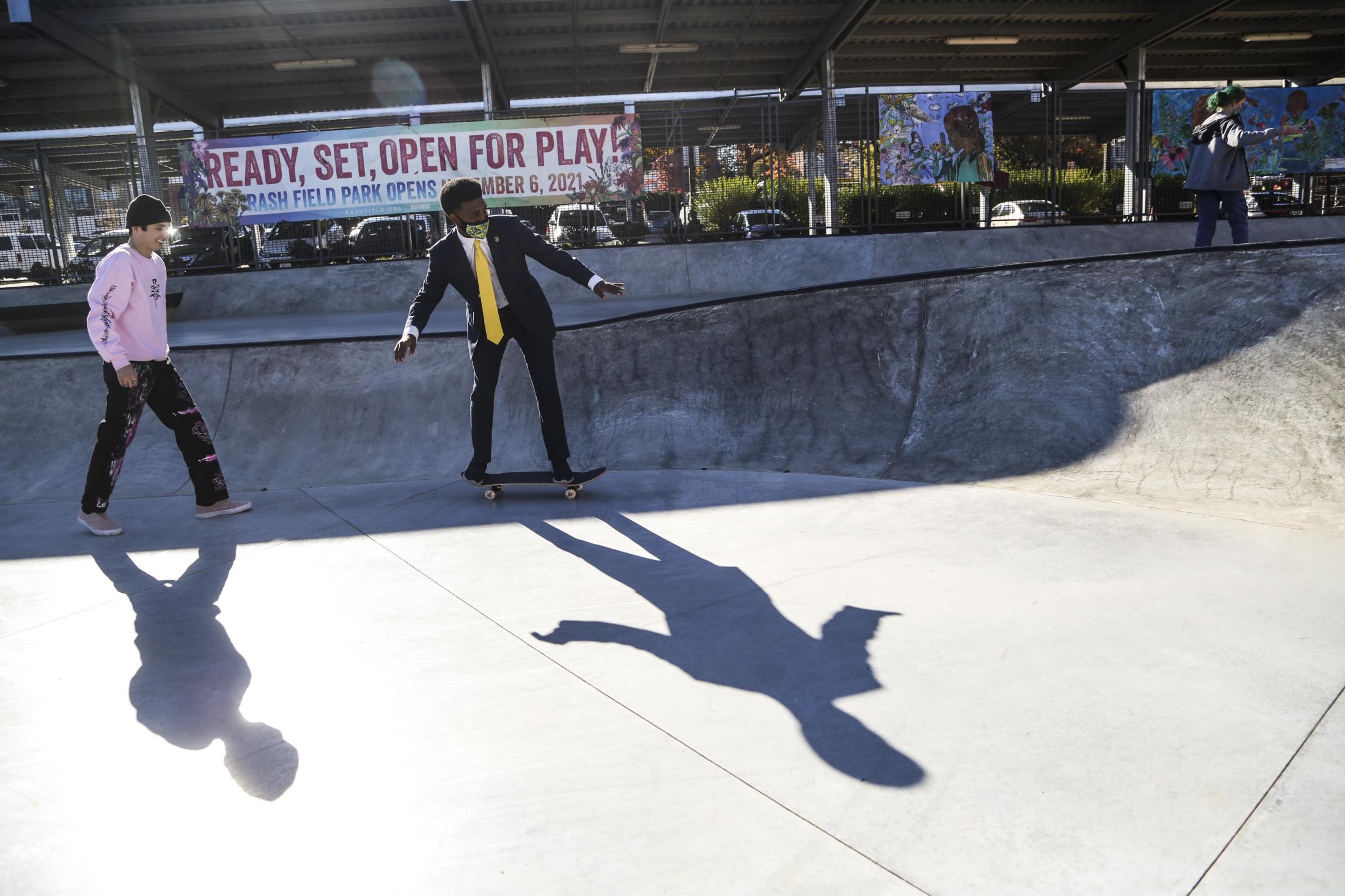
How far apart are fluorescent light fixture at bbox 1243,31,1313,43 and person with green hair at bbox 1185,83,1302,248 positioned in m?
15.4

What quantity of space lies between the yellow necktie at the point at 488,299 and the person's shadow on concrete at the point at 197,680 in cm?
186

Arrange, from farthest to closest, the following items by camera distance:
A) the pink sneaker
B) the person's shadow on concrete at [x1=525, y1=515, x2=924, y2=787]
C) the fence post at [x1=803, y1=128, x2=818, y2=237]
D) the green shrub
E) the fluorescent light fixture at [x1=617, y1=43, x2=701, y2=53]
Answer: the fluorescent light fixture at [x1=617, y1=43, x2=701, y2=53]
the fence post at [x1=803, y1=128, x2=818, y2=237]
the green shrub
the pink sneaker
the person's shadow on concrete at [x1=525, y1=515, x2=924, y2=787]

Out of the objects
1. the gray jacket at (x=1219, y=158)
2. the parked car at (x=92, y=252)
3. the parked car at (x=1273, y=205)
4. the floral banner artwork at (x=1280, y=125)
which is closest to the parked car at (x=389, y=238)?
the parked car at (x=92, y=252)

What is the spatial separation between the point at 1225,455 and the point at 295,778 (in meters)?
4.32

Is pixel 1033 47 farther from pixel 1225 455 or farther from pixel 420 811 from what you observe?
pixel 420 811

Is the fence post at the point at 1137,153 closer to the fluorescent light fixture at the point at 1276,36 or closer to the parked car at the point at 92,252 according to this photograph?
the fluorescent light fixture at the point at 1276,36

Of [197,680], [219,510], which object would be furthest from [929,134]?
[197,680]

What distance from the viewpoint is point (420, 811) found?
2072 mm

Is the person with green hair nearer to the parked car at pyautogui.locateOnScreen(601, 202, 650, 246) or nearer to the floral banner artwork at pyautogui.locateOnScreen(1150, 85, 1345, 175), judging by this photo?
the parked car at pyautogui.locateOnScreen(601, 202, 650, 246)

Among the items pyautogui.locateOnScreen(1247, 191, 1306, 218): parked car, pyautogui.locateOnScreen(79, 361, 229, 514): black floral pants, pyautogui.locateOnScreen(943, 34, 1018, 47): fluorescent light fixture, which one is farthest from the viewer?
pyautogui.locateOnScreen(943, 34, 1018, 47): fluorescent light fixture

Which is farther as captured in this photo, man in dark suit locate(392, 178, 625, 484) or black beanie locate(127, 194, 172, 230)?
man in dark suit locate(392, 178, 625, 484)

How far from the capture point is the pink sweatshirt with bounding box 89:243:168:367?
4574 millimetres

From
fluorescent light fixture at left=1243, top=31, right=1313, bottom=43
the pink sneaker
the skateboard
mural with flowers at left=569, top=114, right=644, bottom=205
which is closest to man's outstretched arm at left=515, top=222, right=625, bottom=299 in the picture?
the skateboard

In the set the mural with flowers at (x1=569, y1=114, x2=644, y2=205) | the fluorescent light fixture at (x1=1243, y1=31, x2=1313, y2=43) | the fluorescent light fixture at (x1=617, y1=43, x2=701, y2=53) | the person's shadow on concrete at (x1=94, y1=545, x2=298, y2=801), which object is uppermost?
the fluorescent light fixture at (x1=617, y1=43, x2=701, y2=53)
